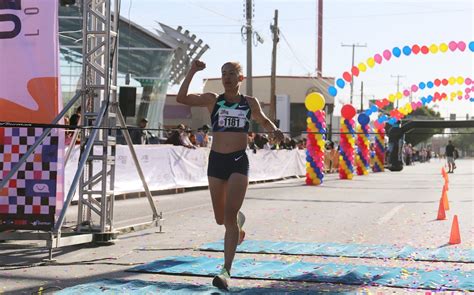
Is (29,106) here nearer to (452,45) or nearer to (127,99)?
(127,99)

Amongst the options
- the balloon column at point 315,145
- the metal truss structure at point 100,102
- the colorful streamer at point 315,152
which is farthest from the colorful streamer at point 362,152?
the metal truss structure at point 100,102

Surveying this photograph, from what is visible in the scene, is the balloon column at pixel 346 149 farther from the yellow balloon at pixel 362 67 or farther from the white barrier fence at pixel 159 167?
the white barrier fence at pixel 159 167

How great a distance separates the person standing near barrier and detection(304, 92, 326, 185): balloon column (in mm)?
17398

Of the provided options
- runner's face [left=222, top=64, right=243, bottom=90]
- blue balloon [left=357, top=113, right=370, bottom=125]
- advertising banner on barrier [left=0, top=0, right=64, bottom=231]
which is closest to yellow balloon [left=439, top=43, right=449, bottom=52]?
blue balloon [left=357, top=113, right=370, bottom=125]

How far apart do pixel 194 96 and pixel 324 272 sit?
6.98ft

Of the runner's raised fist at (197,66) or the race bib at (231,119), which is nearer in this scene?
the race bib at (231,119)

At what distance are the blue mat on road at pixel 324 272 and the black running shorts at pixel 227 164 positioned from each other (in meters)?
1.02

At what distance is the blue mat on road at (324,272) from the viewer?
6.13 m

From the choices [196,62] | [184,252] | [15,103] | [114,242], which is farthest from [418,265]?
[15,103]

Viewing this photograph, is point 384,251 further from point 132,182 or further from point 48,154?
point 132,182

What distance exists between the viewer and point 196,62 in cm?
620

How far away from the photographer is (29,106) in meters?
8.38

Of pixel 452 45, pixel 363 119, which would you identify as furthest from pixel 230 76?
pixel 363 119

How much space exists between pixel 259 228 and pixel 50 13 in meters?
4.48
